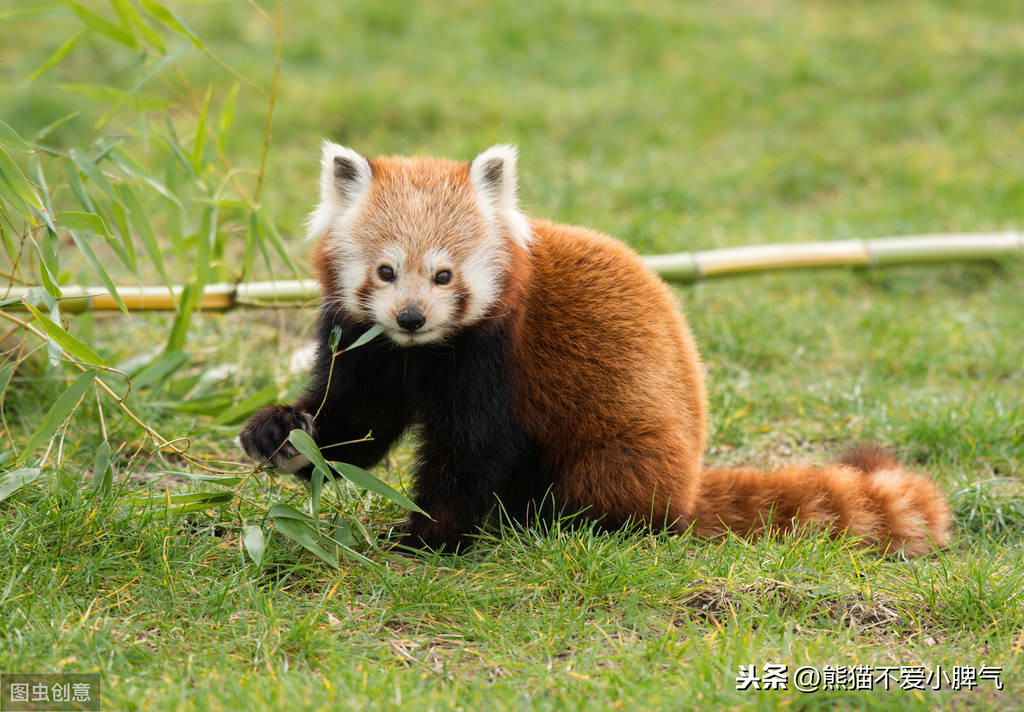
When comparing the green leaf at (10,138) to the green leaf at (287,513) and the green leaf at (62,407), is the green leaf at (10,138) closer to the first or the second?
the green leaf at (62,407)

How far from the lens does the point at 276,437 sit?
3182 millimetres

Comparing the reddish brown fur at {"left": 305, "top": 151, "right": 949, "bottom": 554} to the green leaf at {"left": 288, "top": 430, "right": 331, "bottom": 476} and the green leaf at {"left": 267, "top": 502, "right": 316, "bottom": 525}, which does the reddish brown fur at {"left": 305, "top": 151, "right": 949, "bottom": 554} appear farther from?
the green leaf at {"left": 267, "top": 502, "right": 316, "bottom": 525}

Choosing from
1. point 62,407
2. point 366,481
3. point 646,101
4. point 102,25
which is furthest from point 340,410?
point 646,101

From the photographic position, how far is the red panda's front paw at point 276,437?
A: 10.4ft

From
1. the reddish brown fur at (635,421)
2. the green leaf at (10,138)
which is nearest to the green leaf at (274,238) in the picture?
the green leaf at (10,138)

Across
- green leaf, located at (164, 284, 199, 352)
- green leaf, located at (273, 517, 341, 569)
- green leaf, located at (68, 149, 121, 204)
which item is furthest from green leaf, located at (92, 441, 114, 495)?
green leaf, located at (164, 284, 199, 352)

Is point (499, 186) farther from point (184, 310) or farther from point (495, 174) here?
point (184, 310)

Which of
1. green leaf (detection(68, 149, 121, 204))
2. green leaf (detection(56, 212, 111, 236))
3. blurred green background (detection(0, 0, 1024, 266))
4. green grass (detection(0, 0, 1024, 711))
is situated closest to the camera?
green grass (detection(0, 0, 1024, 711))

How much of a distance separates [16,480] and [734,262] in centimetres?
358

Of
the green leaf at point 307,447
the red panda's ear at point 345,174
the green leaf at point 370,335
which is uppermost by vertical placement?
the red panda's ear at point 345,174

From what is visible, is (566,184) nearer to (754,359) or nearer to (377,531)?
(754,359)

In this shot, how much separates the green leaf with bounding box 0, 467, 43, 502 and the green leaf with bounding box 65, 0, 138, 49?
1552 mm

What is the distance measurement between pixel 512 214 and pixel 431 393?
651 millimetres

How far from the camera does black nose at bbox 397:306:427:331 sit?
289 centimetres
